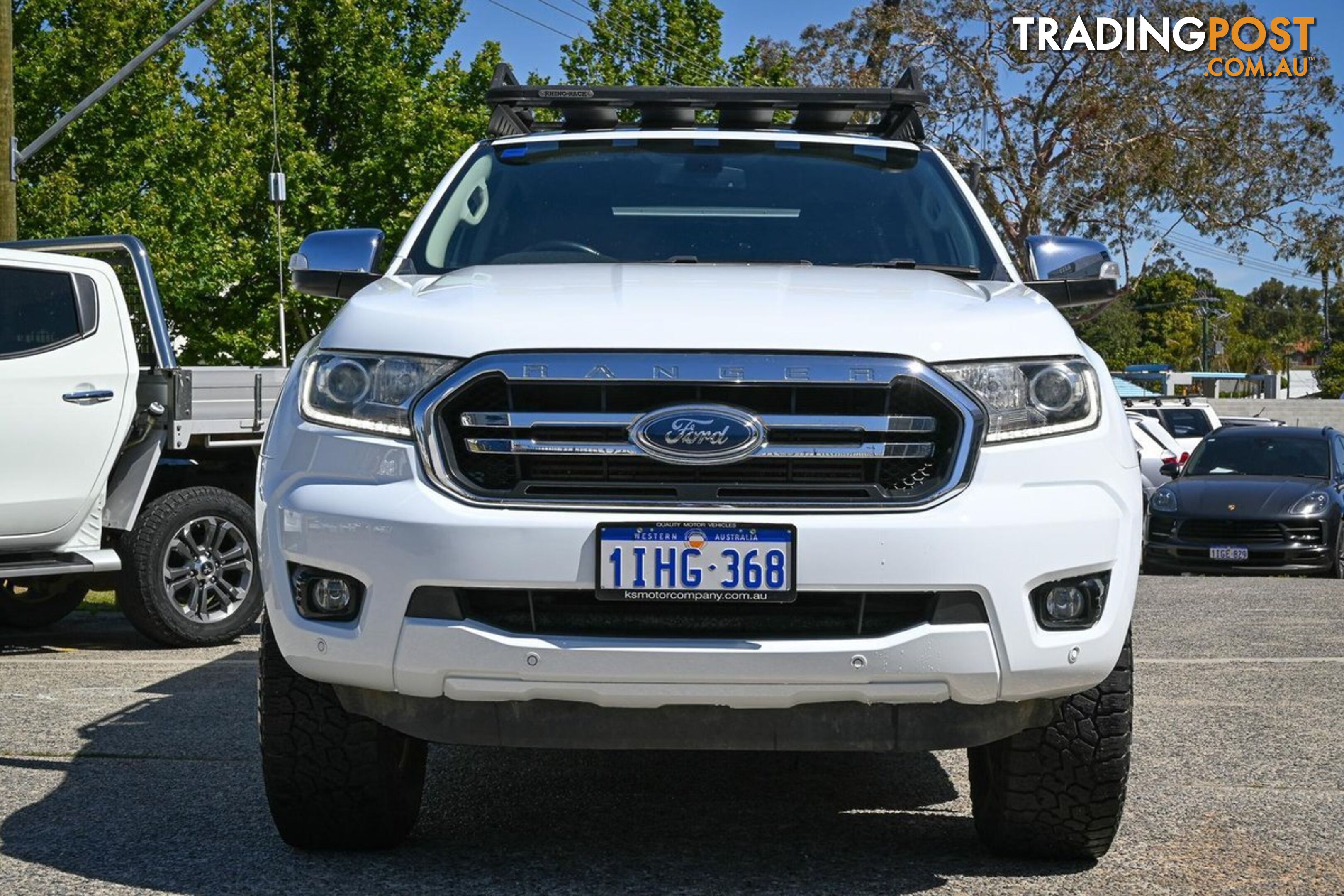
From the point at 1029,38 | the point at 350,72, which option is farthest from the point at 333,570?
the point at 350,72

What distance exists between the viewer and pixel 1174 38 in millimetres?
30594

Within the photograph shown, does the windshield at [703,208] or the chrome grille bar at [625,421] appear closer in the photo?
the chrome grille bar at [625,421]

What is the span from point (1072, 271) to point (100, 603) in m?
8.02

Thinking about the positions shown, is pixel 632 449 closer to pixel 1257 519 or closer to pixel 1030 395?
pixel 1030 395

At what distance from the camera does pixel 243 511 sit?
8.97 metres

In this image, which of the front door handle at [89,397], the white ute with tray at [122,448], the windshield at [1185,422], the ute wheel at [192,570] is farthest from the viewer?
the windshield at [1185,422]

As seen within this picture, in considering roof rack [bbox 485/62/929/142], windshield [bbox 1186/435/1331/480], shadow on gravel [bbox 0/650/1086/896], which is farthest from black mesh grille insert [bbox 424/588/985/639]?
windshield [bbox 1186/435/1331/480]

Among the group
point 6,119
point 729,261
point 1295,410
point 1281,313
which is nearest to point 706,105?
point 729,261

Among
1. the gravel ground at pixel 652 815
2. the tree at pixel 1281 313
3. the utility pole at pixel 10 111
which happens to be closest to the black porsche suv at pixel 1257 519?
the gravel ground at pixel 652 815

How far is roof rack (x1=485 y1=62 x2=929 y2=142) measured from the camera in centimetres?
543

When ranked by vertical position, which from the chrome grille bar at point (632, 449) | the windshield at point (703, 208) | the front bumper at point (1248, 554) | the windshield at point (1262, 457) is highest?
the windshield at point (703, 208)

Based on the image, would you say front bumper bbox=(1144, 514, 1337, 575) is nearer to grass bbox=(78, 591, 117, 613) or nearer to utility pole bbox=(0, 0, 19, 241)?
grass bbox=(78, 591, 117, 613)

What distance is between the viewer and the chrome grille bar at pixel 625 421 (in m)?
3.59

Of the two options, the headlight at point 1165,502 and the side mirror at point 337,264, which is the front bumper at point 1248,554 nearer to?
the headlight at point 1165,502
